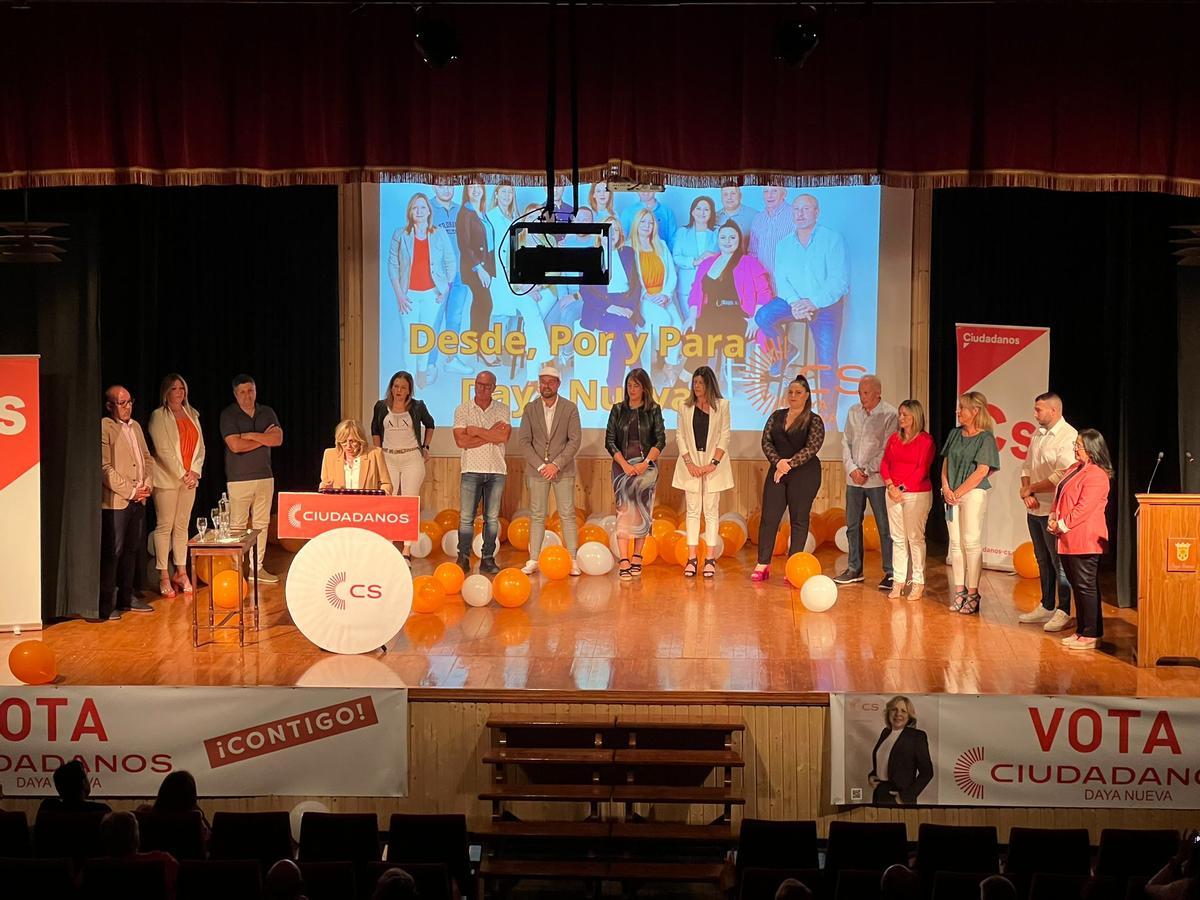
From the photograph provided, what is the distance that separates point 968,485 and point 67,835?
534 centimetres

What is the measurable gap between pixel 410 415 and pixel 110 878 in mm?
5355

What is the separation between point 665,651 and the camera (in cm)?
762

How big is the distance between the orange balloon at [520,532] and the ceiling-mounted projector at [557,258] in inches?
112

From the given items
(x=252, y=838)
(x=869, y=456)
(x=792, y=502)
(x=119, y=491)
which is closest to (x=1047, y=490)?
(x=869, y=456)

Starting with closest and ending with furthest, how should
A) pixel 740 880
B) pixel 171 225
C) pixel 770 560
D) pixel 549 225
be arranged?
pixel 740 880
pixel 549 225
pixel 770 560
pixel 171 225

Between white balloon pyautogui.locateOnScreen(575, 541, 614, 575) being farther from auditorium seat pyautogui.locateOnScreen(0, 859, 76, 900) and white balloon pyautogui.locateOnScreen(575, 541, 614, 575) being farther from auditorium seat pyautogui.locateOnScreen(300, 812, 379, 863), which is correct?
auditorium seat pyautogui.locateOnScreen(0, 859, 76, 900)

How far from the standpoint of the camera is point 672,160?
786cm

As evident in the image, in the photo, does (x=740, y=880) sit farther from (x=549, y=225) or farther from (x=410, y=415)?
(x=410, y=415)

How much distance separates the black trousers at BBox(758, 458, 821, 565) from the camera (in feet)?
30.0

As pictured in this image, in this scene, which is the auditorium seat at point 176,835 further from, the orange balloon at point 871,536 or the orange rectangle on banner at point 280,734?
the orange balloon at point 871,536

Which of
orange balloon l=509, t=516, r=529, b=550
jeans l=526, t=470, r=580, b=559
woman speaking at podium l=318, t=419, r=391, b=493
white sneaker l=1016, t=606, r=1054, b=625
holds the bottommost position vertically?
white sneaker l=1016, t=606, r=1054, b=625

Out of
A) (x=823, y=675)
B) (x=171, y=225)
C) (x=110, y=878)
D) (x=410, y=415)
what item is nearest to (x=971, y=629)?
(x=823, y=675)

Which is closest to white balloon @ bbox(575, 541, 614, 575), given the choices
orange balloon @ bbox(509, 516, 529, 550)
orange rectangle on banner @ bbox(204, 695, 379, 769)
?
orange balloon @ bbox(509, 516, 529, 550)

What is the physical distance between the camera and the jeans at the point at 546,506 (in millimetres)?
9266
